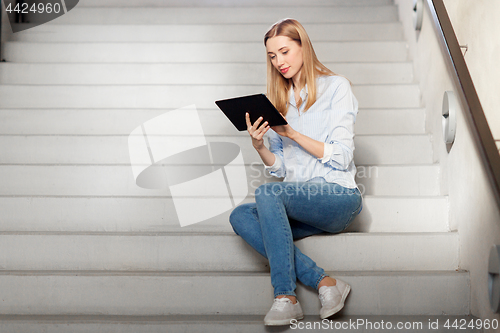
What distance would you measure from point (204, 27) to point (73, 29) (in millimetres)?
866

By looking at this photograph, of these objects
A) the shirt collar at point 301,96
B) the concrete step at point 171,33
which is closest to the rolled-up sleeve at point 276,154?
the shirt collar at point 301,96

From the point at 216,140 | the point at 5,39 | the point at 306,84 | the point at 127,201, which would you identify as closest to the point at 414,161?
the point at 306,84

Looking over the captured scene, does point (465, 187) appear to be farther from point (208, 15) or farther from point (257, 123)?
point (208, 15)

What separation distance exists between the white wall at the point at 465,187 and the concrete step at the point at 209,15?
104cm

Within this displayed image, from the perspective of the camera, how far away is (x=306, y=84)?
173 cm

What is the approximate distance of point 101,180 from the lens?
82.4 inches

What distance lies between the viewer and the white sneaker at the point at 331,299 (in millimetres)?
1425

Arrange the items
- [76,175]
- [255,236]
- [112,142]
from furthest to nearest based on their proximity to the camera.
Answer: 1. [112,142]
2. [76,175]
3. [255,236]

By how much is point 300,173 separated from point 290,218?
0.17 meters

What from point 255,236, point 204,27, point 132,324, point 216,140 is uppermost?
point 204,27

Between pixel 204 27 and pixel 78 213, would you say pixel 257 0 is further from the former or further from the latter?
pixel 78 213

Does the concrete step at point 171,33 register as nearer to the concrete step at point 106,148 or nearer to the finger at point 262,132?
the concrete step at point 106,148

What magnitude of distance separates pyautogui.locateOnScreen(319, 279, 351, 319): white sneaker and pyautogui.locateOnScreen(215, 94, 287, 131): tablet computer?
1.80 ft

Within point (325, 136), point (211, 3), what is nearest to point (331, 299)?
point (325, 136)
